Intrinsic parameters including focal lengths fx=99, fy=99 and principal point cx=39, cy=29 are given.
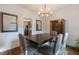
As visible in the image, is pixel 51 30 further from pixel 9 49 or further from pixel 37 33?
pixel 9 49

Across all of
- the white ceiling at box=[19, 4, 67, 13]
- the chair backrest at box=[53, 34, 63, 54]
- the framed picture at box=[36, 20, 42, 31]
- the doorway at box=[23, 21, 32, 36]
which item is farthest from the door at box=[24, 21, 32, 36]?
the chair backrest at box=[53, 34, 63, 54]

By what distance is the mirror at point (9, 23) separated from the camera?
135 centimetres

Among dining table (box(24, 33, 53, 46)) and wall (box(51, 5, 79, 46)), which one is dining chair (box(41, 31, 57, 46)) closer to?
dining table (box(24, 33, 53, 46))

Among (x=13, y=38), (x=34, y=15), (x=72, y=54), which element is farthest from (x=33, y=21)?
(x=72, y=54)

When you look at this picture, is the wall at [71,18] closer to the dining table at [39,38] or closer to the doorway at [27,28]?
the dining table at [39,38]

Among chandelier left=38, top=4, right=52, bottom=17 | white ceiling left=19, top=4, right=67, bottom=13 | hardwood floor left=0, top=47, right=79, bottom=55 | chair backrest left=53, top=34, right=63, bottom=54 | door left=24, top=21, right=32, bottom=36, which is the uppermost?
white ceiling left=19, top=4, right=67, bottom=13

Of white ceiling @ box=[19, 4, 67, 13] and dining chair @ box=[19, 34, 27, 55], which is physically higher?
white ceiling @ box=[19, 4, 67, 13]

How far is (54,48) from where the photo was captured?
4.81ft

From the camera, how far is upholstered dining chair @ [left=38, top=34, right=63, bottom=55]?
1419mm

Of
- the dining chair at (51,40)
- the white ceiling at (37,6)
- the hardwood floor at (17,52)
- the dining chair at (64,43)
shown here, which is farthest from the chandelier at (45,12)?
the hardwood floor at (17,52)

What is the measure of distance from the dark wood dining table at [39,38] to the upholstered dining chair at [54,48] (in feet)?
0.35

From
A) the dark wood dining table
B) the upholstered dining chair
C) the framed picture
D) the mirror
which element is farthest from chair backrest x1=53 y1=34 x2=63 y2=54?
the mirror

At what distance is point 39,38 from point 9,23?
473mm

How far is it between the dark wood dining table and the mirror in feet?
0.77
